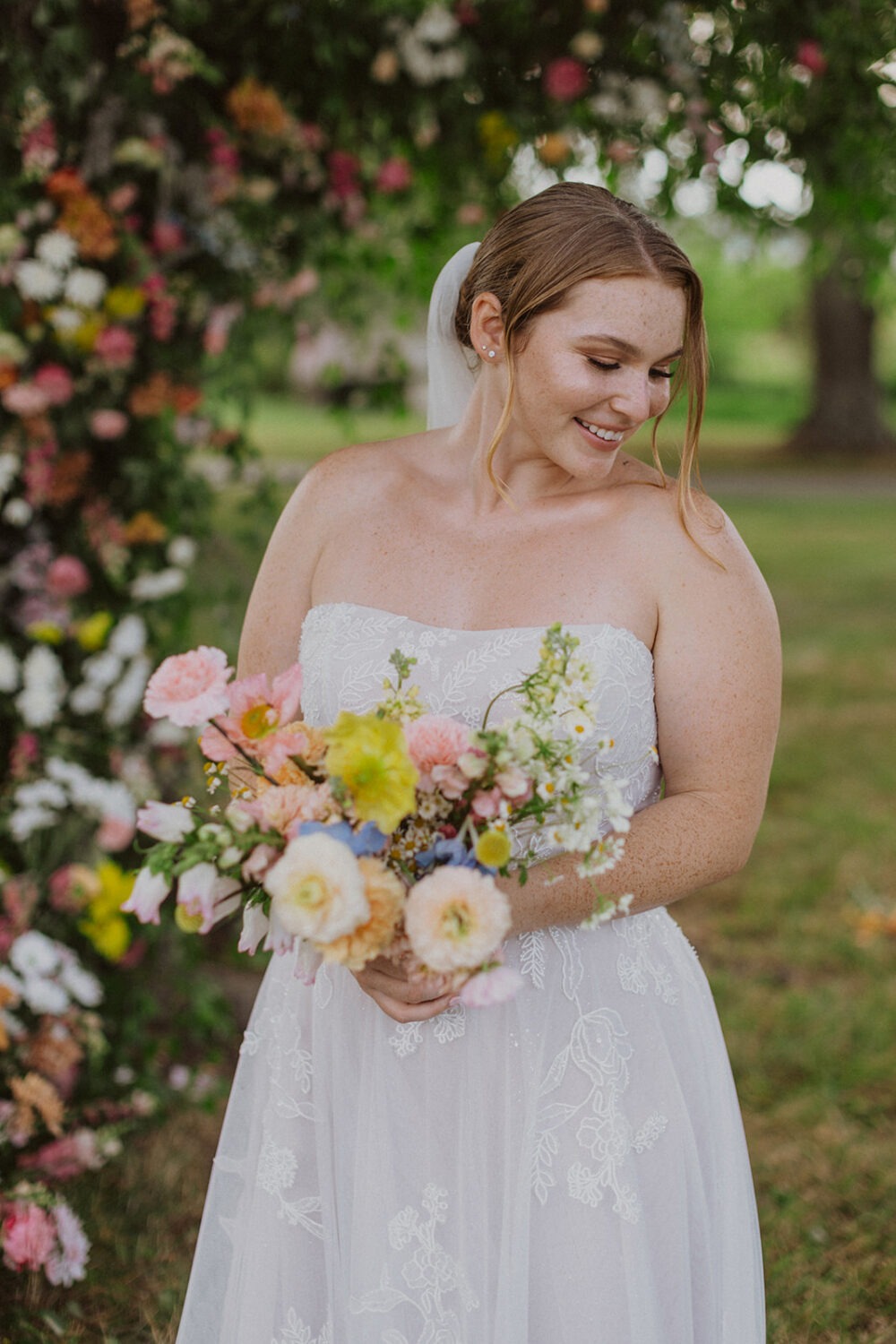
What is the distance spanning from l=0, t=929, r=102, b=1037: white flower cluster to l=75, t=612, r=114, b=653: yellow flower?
29.8 inches

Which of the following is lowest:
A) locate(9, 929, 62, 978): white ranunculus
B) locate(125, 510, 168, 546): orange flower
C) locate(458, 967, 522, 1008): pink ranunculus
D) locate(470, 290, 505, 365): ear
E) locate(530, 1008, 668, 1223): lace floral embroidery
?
locate(9, 929, 62, 978): white ranunculus

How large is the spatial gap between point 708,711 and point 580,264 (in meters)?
0.68

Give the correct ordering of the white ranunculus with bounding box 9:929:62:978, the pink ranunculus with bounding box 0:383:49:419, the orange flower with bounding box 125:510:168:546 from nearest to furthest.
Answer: the white ranunculus with bounding box 9:929:62:978, the pink ranunculus with bounding box 0:383:49:419, the orange flower with bounding box 125:510:168:546

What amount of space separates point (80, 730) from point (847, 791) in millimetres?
3938

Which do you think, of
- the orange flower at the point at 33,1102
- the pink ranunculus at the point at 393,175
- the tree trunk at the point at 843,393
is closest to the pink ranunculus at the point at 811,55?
the pink ranunculus at the point at 393,175

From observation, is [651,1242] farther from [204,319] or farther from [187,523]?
[204,319]

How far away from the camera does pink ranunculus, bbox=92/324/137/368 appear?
331 cm

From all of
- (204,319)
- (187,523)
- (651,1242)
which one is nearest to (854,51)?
(204,319)

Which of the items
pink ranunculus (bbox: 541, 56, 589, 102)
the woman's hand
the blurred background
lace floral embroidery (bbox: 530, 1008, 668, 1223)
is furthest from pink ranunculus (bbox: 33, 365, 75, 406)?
lace floral embroidery (bbox: 530, 1008, 668, 1223)

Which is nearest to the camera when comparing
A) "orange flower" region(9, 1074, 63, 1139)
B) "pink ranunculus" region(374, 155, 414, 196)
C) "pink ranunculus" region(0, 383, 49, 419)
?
"orange flower" region(9, 1074, 63, 1139)

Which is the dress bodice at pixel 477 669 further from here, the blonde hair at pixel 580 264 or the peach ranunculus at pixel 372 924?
the peach ranunculus at pixel 372 924

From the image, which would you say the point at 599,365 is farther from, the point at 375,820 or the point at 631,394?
the point at 375,820

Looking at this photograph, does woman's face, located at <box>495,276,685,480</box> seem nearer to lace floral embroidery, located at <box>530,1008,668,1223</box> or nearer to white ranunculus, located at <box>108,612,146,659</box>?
lace floral embroidery, located at <box>530,1008,668,1223</box>

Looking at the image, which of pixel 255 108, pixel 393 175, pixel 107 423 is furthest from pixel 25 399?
pixel 393 175
